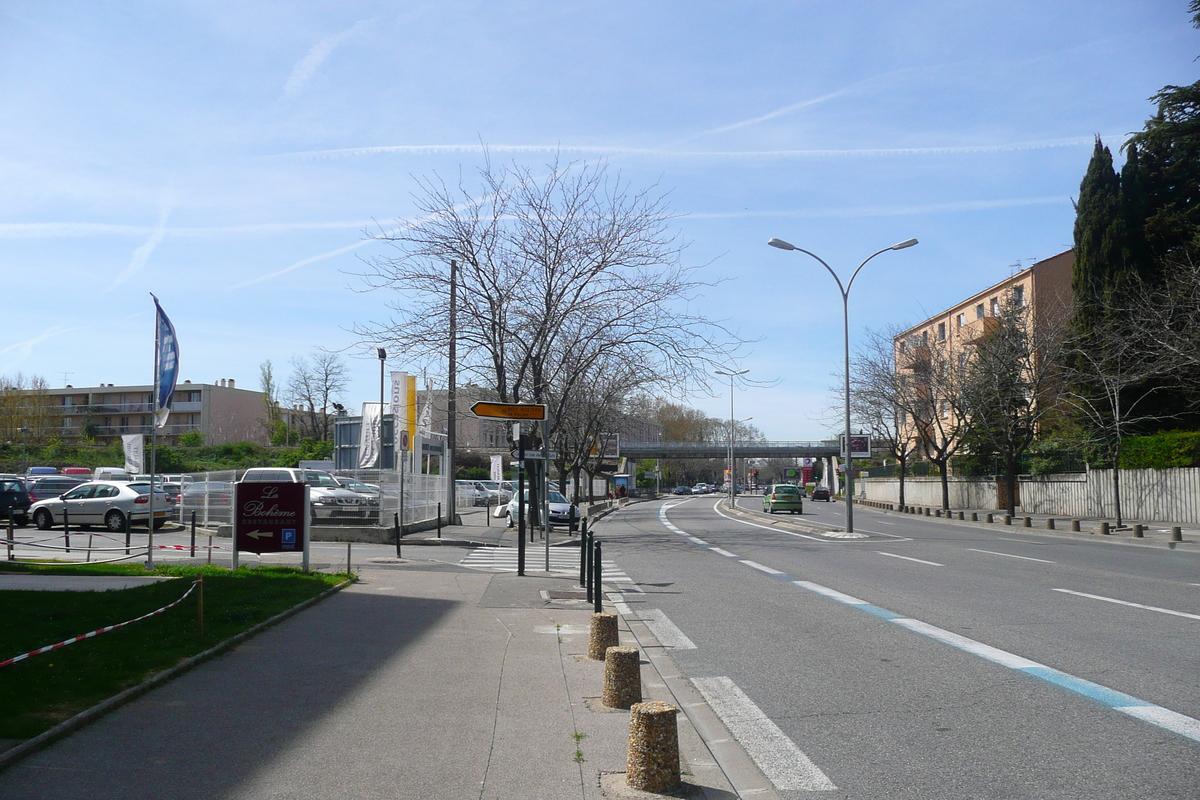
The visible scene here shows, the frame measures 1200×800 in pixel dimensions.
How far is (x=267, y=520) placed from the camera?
16203 mm

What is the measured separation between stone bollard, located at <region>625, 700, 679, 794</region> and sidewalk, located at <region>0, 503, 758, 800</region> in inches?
4.0

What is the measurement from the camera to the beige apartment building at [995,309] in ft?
146

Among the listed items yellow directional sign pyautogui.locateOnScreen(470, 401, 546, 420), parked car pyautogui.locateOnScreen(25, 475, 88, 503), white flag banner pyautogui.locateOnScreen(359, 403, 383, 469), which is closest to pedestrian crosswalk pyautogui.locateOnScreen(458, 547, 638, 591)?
yellow directional sign pyautogui.locateOnScreen(470, 401, 546, 420)

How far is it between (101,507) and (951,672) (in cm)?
2580

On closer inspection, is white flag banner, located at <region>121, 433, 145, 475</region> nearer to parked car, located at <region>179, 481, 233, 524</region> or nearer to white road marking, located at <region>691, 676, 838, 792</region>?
parked car, located at <region>179, 481, 233, 524</region>

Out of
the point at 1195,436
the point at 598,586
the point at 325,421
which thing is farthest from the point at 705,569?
the point at 325,421

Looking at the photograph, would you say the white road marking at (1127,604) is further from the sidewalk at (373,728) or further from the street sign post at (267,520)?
the street sign post at (267,520)

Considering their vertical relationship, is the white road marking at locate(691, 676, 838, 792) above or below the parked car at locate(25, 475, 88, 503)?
below

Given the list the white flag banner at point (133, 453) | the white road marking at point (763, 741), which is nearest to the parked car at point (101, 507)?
the white flag banner at point (133, 453)

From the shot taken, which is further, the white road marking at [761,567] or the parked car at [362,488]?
the parked car at [362,488]

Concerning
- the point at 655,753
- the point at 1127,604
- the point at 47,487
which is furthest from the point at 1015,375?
the point at 655,753

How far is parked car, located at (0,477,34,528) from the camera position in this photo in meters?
→ 27.8

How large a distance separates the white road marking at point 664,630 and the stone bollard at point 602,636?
118 centimetres

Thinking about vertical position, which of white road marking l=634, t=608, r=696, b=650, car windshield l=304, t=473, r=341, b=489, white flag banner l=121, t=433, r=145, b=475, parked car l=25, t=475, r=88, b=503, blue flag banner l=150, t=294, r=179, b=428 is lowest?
white road marking l=634, t=608, r=696, b=650
